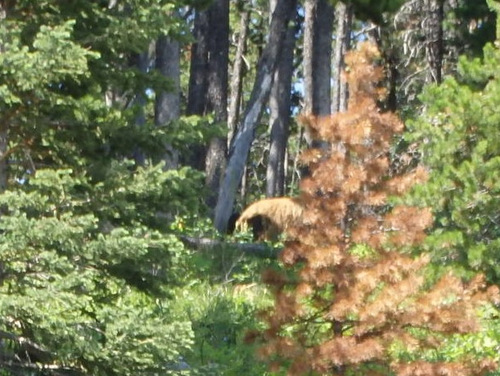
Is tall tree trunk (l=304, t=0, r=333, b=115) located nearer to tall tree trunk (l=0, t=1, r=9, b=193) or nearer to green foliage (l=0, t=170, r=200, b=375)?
tall tree trunk (l=0, t=1, r=9, b=193)

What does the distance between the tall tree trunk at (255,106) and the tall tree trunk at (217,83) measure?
4.10 ft

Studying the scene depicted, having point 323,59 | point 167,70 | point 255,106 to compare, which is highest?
point 323,59

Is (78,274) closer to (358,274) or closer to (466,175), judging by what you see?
(358,274)

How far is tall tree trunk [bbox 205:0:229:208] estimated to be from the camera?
22266 millimetres

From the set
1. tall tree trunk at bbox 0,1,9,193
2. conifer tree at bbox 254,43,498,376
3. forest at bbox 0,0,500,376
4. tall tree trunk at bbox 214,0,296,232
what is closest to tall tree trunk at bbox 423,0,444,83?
tall tree trunk at bbox 214,0,296,232

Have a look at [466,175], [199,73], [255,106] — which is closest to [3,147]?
[466,175]

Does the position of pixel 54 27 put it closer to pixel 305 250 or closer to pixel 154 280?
pixel 154 280

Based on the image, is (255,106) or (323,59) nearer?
(255,106)

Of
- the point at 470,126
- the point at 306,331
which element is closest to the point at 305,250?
the point at 306,331

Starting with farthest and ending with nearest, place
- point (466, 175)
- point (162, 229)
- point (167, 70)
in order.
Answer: point (167, 70)
point (466, 175)
point (162, 229)

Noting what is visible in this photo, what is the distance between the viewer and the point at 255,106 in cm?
2016

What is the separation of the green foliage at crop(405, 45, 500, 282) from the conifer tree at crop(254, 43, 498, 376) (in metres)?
2.93

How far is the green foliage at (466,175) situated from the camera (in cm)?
1316

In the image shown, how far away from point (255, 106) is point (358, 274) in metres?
10.6
